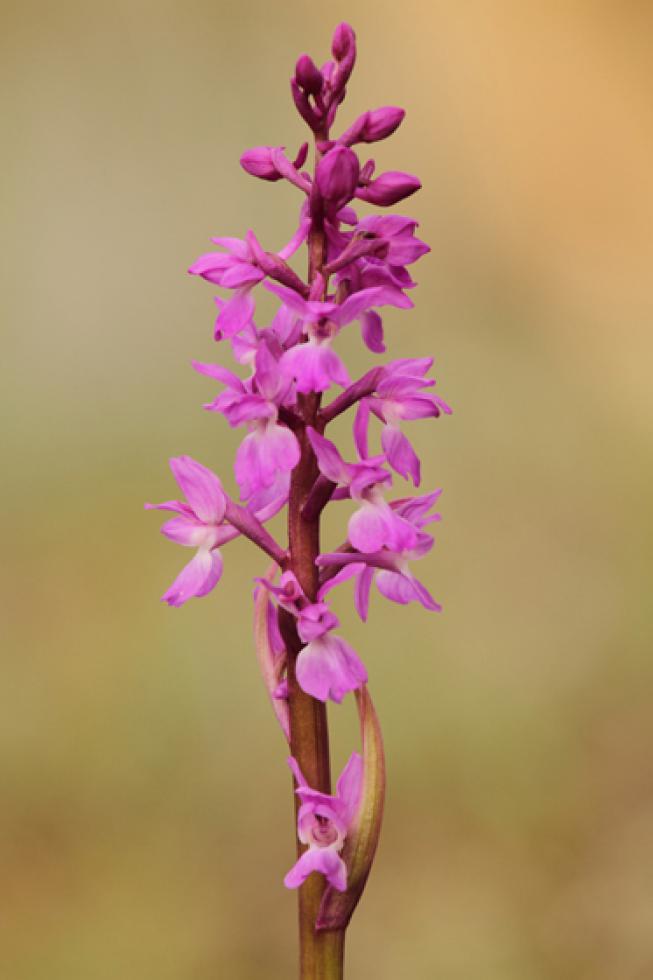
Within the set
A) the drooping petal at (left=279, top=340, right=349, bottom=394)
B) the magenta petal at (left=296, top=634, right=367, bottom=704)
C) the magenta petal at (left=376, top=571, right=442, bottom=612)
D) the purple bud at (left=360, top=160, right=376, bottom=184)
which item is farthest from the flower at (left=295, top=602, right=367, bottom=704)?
the purple bud at (left=360, top=160, right=376, bottom=184)

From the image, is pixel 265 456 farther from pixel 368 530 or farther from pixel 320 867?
pixel 320 867

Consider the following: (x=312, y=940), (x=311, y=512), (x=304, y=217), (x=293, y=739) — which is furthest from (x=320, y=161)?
(x=312, y=940)

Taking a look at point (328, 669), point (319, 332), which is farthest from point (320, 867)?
point (319, 332)

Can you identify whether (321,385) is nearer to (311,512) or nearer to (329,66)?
(311,512)

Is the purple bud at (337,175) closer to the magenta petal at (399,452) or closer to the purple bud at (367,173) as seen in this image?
the purple bud at (367,173)

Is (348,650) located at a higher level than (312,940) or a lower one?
higher

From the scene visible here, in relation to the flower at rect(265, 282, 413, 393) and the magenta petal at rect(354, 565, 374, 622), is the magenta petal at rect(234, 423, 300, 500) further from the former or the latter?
the magenta petal at rect(354, 565, 374, 622)

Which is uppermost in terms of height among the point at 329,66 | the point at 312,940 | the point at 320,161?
the point at 329,66

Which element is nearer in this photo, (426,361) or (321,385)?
(321,385)
